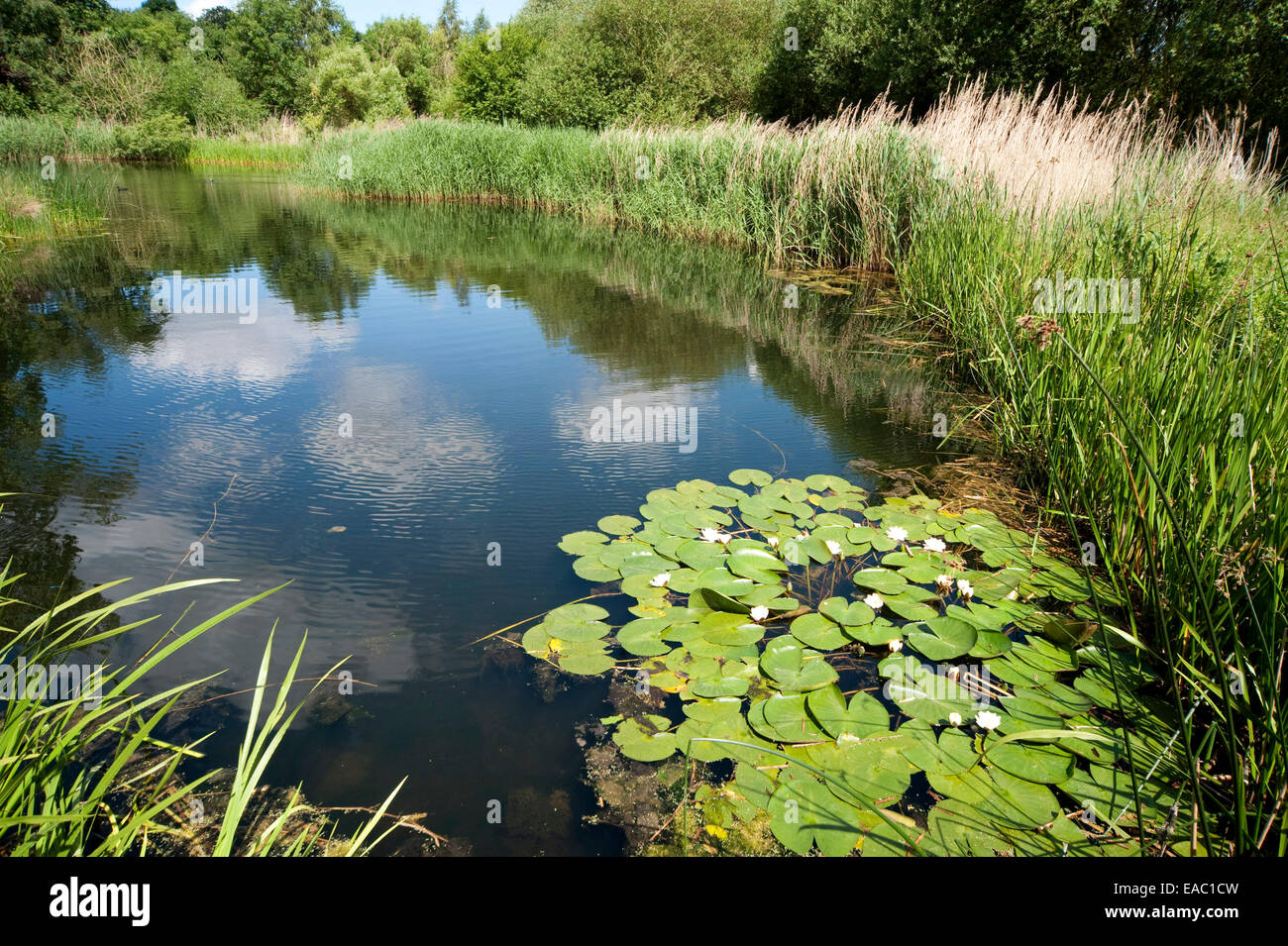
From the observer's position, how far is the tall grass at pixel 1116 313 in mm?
1710

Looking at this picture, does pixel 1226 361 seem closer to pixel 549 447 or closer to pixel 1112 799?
pixel 1112 799

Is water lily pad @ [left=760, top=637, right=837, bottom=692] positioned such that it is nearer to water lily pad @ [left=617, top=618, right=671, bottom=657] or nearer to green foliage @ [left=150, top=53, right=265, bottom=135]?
water lily pad @ [left=617, top=618, right=671, bottom=657]

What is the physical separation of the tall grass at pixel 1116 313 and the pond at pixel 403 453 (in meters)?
0.82

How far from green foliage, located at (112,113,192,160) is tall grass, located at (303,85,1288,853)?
17162 millimetres

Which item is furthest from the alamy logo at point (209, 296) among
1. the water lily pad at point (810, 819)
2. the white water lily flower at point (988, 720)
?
the white water lily flower at point (988, 720)

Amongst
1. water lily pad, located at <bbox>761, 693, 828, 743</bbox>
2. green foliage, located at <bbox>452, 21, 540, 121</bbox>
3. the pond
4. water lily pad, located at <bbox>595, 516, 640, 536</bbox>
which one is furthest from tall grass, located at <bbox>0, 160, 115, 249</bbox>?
green foliage, located at <bbox>452, 21, 540, 121</bbox>

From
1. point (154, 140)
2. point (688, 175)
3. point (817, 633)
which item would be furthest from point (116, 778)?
point (154, 140)

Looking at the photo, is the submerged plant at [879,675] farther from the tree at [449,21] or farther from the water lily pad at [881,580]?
the tree at [449,21]

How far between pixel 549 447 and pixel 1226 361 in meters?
2.79

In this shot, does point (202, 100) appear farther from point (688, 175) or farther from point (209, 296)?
point (209, 296)

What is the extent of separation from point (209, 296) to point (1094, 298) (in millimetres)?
7116
